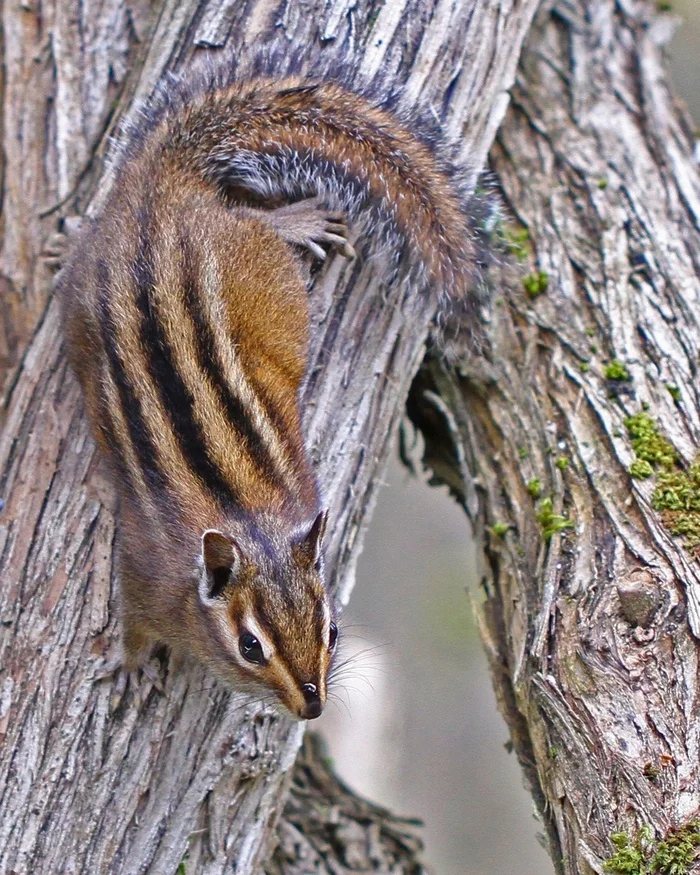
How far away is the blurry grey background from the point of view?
6.44 metres

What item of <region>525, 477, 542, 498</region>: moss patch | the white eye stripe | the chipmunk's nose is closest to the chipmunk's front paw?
<region>525, 477, 542, 498</region>: moss patch

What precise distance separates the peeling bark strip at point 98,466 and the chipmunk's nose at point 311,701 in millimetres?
600

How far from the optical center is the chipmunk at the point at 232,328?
317cm

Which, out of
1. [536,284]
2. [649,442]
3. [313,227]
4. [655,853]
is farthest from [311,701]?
[536,284]

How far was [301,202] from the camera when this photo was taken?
157 inches

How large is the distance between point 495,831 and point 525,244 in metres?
3.95

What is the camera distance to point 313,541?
3.17m

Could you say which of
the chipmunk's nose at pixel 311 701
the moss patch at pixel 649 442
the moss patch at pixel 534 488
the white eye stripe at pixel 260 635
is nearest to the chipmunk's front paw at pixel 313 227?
the moss patch at pixel 534 488

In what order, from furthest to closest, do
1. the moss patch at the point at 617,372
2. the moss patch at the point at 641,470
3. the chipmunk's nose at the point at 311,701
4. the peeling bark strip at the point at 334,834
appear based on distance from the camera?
A: the peeling bark strip at the point at 334,834, the moss patch at the point at 617,372, the moss patch at the point at 641,470, the chipmunk's nose at the point at 311,701

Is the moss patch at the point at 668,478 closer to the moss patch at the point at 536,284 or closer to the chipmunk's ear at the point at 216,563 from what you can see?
the moss patch at the point at 536,284

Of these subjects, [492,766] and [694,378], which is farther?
[492,766]

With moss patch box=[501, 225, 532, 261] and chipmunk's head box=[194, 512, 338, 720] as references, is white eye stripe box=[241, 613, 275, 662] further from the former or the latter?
moss patch box=[501, 225, 532, 261]

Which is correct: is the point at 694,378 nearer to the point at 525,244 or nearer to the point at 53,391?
the point at 525,244

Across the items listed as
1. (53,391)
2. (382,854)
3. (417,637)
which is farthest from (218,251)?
(417,637)
